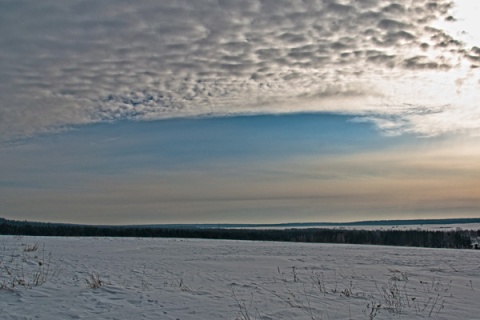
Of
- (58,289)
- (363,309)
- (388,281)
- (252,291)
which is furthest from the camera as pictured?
(388,281)

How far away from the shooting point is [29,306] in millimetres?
9266

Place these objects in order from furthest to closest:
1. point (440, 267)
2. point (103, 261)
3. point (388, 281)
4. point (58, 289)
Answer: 1. point (440, 267)
2. point (103, 261)
3. point (388, 281)
4. point (58, 289)

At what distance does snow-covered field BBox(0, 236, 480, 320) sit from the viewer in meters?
9.47

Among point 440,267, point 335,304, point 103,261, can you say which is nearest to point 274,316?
point 335,304

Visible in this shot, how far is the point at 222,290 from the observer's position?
40.0 ft

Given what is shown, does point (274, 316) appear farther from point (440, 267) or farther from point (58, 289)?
point (440, 267)

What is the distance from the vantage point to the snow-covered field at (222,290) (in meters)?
9.47

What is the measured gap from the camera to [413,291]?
12828 mm

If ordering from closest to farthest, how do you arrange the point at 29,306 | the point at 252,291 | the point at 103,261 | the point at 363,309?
the point at 29,306 < the point at 363,309 < the point at 252,291 < the point at 103,261

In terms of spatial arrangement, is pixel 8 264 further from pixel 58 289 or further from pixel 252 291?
pixel 252 291

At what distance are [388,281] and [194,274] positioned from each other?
624cm

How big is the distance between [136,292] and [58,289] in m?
1.86

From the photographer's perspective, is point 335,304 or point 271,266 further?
point 271,266

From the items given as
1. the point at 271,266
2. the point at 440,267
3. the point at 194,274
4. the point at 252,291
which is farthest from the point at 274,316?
the point at 440,267
